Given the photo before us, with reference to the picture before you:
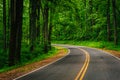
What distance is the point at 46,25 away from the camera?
42344 mm

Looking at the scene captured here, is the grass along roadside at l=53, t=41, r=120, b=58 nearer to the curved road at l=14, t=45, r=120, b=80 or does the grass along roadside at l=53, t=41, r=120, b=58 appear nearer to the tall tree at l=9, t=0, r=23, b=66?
the curved road at l=14, t=45, r=120, b=80

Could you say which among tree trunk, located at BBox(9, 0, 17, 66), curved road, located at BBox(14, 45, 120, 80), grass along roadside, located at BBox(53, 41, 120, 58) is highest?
tree trunk, located at BBox(9, 0, 17, 66)

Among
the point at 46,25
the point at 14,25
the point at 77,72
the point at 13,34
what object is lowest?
the point at 77,72

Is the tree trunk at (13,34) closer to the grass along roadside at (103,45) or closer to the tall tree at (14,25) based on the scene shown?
the tall tree at (14,25)

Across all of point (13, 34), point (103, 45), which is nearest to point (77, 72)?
point (13, 34)

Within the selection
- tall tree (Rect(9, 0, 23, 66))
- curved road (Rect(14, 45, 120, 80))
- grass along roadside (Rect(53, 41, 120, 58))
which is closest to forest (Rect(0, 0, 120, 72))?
tall tree (Rect(9, 0, 23, 66))

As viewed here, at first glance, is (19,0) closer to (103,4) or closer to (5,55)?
(5,55)

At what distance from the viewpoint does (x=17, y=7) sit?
24.6m

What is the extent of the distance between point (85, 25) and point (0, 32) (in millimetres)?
34335

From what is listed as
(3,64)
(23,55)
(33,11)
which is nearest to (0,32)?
(33,11)

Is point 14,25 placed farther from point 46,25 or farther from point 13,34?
point 46,25

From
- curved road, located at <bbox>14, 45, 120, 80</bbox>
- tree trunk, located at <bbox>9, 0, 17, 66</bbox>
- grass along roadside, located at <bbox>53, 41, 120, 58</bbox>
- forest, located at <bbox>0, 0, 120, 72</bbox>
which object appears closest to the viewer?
curved road, located at <bbox>14, 45, 120, 80</bbox>

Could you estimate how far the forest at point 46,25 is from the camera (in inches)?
1029

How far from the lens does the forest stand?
85.8ft
